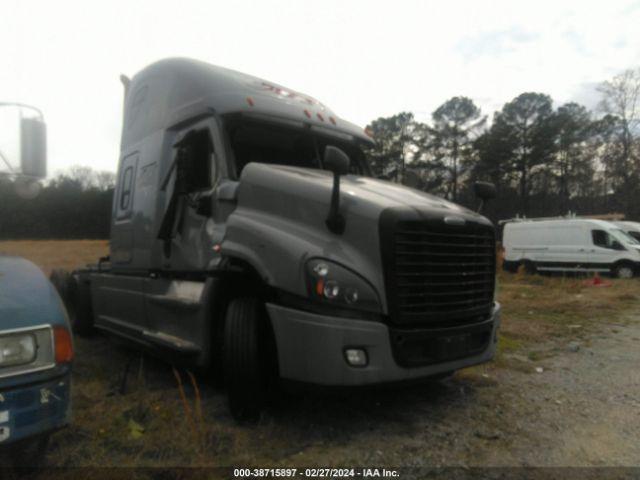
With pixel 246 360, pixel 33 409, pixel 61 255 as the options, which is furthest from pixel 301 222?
pixel 61 255

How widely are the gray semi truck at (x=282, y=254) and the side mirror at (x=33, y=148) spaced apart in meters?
1.34

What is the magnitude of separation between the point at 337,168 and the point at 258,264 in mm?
881

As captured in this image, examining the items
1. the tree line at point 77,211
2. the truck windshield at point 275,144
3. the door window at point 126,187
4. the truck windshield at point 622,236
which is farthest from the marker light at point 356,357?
the truck windshield at point 622,236

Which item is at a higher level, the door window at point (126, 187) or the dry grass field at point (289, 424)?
the door window at point (126, 187)

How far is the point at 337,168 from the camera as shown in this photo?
3.49 metres

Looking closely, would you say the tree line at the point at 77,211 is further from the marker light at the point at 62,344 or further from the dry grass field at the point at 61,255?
the marker light at the point at 62,344

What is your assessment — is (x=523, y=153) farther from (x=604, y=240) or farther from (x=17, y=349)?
(x=17, y=349)

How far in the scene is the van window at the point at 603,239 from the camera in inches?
740

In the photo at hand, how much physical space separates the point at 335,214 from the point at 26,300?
1.93m

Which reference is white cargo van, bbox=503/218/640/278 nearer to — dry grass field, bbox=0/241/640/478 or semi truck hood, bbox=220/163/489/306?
dry grass field, bbox=0/241/640/478

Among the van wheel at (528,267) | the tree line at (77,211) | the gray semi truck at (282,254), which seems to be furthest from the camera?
the van wheel at (528,267)

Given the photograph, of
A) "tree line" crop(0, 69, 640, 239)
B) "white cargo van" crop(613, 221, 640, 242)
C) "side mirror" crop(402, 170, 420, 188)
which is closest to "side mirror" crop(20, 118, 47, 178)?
"side mirror" crop(402, 170, 420, 188)

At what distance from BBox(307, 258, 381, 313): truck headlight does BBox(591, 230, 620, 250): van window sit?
18.7 metres

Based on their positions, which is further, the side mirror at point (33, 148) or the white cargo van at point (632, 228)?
the white cargo van at point (632, 228)
